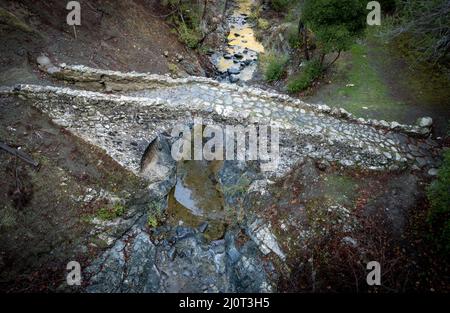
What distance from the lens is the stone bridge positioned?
10016 millimetres

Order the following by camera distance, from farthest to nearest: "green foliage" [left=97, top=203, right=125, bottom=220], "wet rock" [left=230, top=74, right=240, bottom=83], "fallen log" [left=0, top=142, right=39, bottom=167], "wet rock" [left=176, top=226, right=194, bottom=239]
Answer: "wet rock" [left=230, top=74, right=240, bottom=83] → "wet rock" [left=176, top=226, right=194, bottom=239] → "green foliage" [left=97, top=203, right=125, bottom=220] → "fallen log" [left=0, top=142, right=39, bottom=167]

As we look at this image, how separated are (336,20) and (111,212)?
11.2m

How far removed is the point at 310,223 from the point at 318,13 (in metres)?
8.31

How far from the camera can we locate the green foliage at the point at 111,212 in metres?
10.3

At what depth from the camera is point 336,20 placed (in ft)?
40.8

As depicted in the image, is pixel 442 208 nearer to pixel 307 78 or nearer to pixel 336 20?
pixel 336 20

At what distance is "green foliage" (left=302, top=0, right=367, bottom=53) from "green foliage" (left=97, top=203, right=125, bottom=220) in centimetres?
1025

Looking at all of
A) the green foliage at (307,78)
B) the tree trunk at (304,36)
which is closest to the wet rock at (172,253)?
the green foliage at (307,78)

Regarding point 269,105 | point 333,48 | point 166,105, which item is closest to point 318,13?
point 333,48

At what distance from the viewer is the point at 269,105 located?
10.8 meters

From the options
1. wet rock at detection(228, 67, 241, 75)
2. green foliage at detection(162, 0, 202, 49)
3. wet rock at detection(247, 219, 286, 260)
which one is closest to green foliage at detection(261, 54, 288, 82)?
wet rock at detection(228, 67, 241, 75)

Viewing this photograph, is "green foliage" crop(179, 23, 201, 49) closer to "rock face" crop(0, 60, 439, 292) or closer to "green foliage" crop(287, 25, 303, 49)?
"green foliage" crop(287, 25, 303, 49)

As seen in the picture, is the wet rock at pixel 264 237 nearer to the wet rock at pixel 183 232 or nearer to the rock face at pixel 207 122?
the rock face at pixel 207 122

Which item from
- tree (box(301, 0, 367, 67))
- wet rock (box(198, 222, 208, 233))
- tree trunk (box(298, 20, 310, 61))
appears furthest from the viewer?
tree trunk (box(298, 20, 310, 61))
